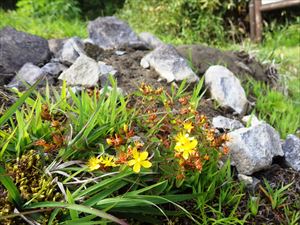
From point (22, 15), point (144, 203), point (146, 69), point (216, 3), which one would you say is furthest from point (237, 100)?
point (22, 15)

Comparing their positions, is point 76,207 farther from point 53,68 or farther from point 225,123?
point 53,68

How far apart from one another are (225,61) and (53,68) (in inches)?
60.5

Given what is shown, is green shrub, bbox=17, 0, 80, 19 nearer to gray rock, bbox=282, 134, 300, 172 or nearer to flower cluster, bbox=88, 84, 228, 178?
gray rock, bbox=282, 134, 300, 172

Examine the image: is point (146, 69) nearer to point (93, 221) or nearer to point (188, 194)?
point (188, 194)

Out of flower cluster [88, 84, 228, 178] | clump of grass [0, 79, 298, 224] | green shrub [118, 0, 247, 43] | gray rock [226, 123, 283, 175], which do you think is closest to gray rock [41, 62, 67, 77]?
clump of grass [0, 79, 298, 224]

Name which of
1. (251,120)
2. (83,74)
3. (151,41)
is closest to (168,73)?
(83,74)

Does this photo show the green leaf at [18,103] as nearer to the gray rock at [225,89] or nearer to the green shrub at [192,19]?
the gray rock at [225,89]

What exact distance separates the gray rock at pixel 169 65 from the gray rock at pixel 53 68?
2.03ft

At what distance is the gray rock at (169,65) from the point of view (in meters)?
3.64

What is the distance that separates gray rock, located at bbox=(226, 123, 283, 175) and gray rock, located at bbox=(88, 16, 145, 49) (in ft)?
6.57

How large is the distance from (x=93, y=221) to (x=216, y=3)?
6.38m

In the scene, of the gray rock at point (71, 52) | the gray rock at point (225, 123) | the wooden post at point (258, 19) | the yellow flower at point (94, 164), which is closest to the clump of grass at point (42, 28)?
the gray rock at point (71, 52)

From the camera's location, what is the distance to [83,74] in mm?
3328

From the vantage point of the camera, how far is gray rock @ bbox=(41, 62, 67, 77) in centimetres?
363
